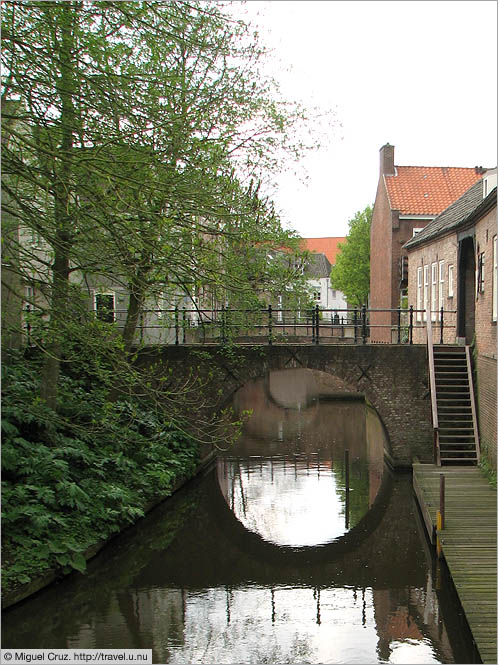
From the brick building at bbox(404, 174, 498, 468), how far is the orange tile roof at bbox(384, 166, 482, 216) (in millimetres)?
6977

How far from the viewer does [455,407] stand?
1645cm

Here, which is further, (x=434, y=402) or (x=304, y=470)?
(x=304, y=470)

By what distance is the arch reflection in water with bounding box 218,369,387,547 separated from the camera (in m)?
14.0

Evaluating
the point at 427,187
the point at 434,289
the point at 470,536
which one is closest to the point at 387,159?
the point at 427,187

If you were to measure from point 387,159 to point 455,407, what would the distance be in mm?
20393

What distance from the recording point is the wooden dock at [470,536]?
312 inches

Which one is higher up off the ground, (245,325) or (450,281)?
(450,281)

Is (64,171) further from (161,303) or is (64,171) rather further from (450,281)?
(450,281)

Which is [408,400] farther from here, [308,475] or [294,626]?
[294,626]

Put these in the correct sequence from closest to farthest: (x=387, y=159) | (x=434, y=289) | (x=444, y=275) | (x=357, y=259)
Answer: (x=444, y=275), (x=434, y=289), (x=387, y=159), (x=357, y=259)

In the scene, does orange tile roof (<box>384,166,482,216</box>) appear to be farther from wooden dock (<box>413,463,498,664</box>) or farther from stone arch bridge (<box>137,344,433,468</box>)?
wooden dock (<box>413,463,498,664</box>)

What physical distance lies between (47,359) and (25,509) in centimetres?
291

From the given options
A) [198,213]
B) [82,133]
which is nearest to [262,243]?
[198,213]

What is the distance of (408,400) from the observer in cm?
1739
